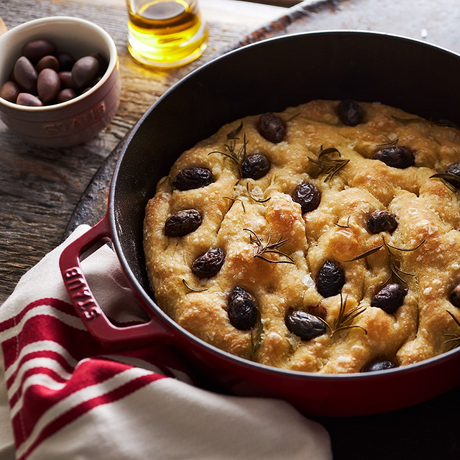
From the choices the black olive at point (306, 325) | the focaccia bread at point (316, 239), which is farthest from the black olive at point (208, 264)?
the black olive at point (306, 325)

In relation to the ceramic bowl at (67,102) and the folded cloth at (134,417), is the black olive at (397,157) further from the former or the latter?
the ceramic bowl at (67,102)

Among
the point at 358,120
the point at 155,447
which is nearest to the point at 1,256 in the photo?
the point at 155,447

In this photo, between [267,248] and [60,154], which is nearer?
[267,248]

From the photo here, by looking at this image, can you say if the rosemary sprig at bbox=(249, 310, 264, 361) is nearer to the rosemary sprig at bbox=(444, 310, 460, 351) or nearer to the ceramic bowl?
the rosemary sprig at bbox=(444, 310, 460, 351)

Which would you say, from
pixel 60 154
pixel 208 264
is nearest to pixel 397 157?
Answer: pixel 208 264

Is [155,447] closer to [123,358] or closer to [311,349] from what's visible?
[123,358]

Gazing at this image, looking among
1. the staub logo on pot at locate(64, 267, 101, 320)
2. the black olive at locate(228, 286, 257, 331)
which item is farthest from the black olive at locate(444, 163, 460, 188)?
the staub logo on pot at locate(64, 267, 101, 320)

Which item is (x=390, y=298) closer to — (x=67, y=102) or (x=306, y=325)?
(x=306, y=325)
